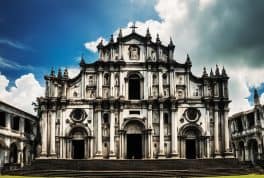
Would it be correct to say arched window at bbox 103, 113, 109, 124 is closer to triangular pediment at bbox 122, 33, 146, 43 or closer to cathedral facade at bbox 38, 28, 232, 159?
cathedral facade at bbox 38, 28, 232, 159

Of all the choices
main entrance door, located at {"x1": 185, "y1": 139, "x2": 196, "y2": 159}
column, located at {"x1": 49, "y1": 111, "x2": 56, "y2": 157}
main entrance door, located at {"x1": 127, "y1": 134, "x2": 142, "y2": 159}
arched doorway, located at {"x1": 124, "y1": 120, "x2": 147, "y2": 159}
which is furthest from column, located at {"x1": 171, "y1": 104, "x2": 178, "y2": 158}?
column, located at {"x1": 49, "y1": 111, "x2": 56, "y2": 157}

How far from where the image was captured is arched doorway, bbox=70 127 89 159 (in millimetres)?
35547

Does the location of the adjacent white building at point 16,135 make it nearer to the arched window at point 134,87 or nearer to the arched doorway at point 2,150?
the arched doorway at point 2,150

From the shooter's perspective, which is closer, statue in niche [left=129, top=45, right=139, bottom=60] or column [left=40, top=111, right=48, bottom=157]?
column [left=40, top=111, right=48, bottom=157]

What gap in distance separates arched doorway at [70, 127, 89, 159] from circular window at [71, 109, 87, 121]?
99cm

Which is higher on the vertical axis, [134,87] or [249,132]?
[134,87]

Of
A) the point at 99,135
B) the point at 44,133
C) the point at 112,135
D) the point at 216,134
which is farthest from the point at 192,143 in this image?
the point at 44,133

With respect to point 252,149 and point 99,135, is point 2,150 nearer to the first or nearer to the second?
point 99,135

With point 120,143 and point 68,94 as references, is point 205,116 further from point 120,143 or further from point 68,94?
point 68,94

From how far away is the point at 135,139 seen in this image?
36.1 meters

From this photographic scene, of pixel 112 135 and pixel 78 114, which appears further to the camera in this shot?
pixel 78 114

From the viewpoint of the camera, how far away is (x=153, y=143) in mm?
35312

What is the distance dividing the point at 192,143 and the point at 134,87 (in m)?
8.13

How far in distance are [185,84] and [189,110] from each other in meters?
2.73
